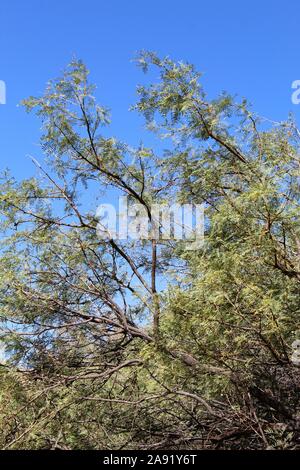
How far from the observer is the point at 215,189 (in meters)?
5.02

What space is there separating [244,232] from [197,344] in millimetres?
966

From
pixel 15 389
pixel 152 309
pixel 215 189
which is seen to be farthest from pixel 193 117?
pixel 15 389

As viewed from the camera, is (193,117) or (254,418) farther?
(193,117)

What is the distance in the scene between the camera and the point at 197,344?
12.6 ft

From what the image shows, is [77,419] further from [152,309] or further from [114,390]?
[152,309]

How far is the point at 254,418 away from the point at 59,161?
310 centimetres
